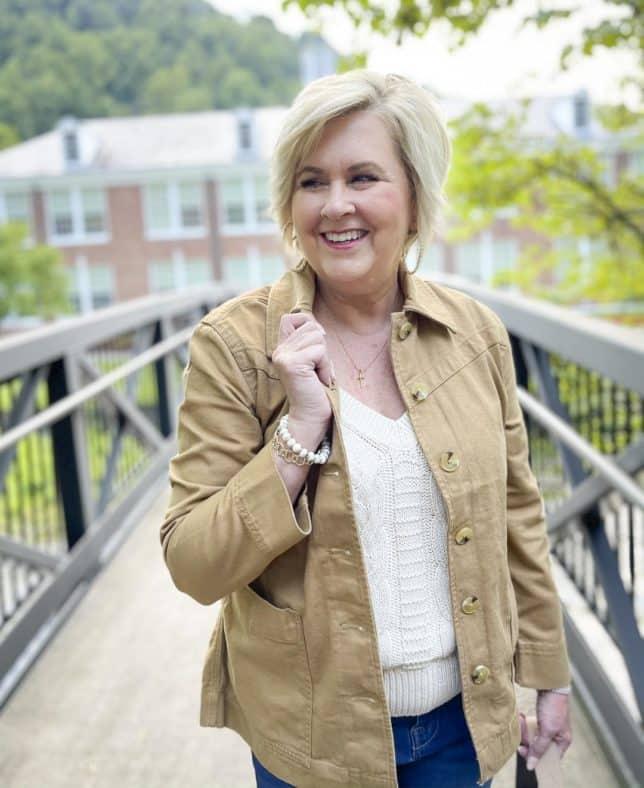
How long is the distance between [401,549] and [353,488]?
127mm

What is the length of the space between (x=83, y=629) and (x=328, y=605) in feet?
7.94

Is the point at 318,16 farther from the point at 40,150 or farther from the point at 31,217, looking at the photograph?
the point at 40,150

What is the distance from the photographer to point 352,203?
127 cm

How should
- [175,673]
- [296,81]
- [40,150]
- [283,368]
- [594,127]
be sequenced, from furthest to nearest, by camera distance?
[296,81], [40,150], [594,127], [175,673], [283,368]

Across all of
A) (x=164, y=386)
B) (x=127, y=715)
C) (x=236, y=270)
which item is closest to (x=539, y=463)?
(x=127, y=715)

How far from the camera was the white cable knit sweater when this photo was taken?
4.13 ft

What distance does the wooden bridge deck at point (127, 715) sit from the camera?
8.03 feet

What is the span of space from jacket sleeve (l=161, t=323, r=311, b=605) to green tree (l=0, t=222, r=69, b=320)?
26.1 metres

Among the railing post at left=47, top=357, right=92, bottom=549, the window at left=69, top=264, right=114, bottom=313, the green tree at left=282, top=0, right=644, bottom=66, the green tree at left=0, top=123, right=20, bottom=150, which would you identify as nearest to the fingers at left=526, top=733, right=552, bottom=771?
the railing post at left=47, top=357, right=92, bottom=549

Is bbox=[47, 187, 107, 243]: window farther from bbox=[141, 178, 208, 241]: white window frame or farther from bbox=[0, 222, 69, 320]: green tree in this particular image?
bbox=[0, 222, 69, 320]: green tree

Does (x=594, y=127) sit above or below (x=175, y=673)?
above

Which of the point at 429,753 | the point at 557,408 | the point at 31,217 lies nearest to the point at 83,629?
the point at 557,408

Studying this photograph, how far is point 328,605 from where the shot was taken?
1227 mm

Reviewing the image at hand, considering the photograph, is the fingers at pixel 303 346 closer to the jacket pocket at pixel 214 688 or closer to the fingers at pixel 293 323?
the fingers at pixel 293 323
